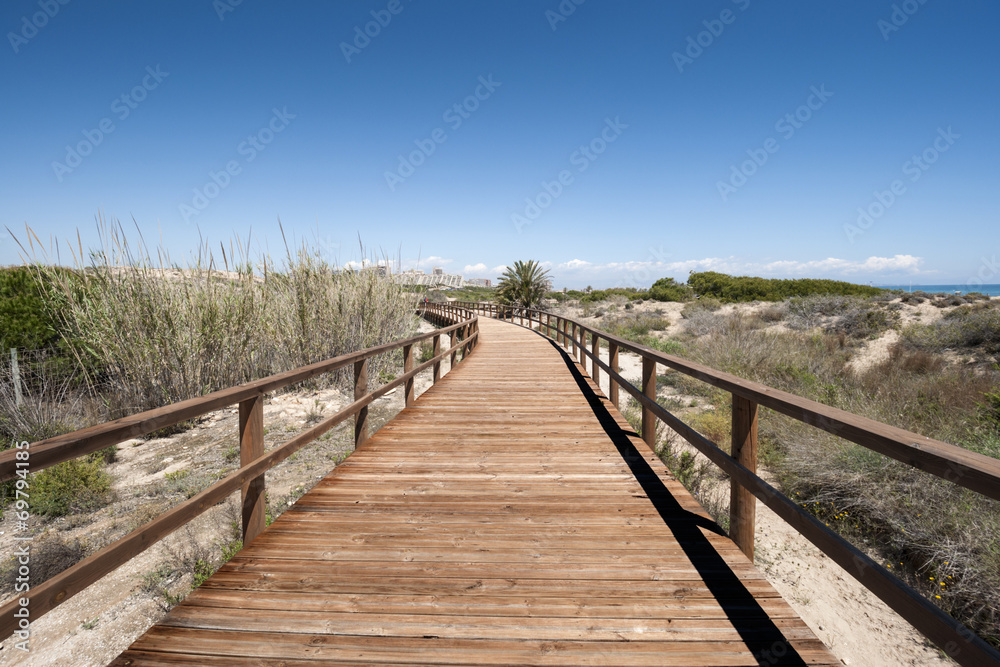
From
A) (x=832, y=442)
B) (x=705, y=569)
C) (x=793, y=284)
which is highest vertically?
(x=793, y=284)

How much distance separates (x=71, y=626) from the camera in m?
3.26

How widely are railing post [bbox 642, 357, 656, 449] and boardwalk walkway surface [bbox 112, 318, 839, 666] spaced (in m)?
0.42

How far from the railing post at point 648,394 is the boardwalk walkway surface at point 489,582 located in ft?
1.36

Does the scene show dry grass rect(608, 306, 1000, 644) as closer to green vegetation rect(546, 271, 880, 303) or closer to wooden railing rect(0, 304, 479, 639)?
wooden railing rect(0, 304, 479, 639)

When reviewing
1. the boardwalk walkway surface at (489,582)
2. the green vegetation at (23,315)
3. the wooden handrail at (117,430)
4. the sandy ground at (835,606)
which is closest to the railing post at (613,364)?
the sandy ground at (835,606)

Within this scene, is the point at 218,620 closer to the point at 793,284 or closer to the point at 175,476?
the point at 175,476

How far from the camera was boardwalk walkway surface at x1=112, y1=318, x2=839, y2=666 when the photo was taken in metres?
1.80

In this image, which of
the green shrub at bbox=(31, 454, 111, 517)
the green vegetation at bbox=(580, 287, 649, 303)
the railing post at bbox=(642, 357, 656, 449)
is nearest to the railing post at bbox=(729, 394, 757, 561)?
the railing post at bbox=(642, 357, 656, 449)

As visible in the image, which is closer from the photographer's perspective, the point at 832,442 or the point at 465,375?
the point at 832,442

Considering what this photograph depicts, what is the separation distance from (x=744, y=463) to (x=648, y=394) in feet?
5.77

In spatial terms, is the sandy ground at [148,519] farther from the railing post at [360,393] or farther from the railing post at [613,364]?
the railing post at [613,364]

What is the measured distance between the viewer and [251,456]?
2.69 meters

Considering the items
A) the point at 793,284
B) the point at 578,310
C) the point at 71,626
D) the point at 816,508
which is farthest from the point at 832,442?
the point at 793,284

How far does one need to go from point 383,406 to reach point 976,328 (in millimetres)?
13131
